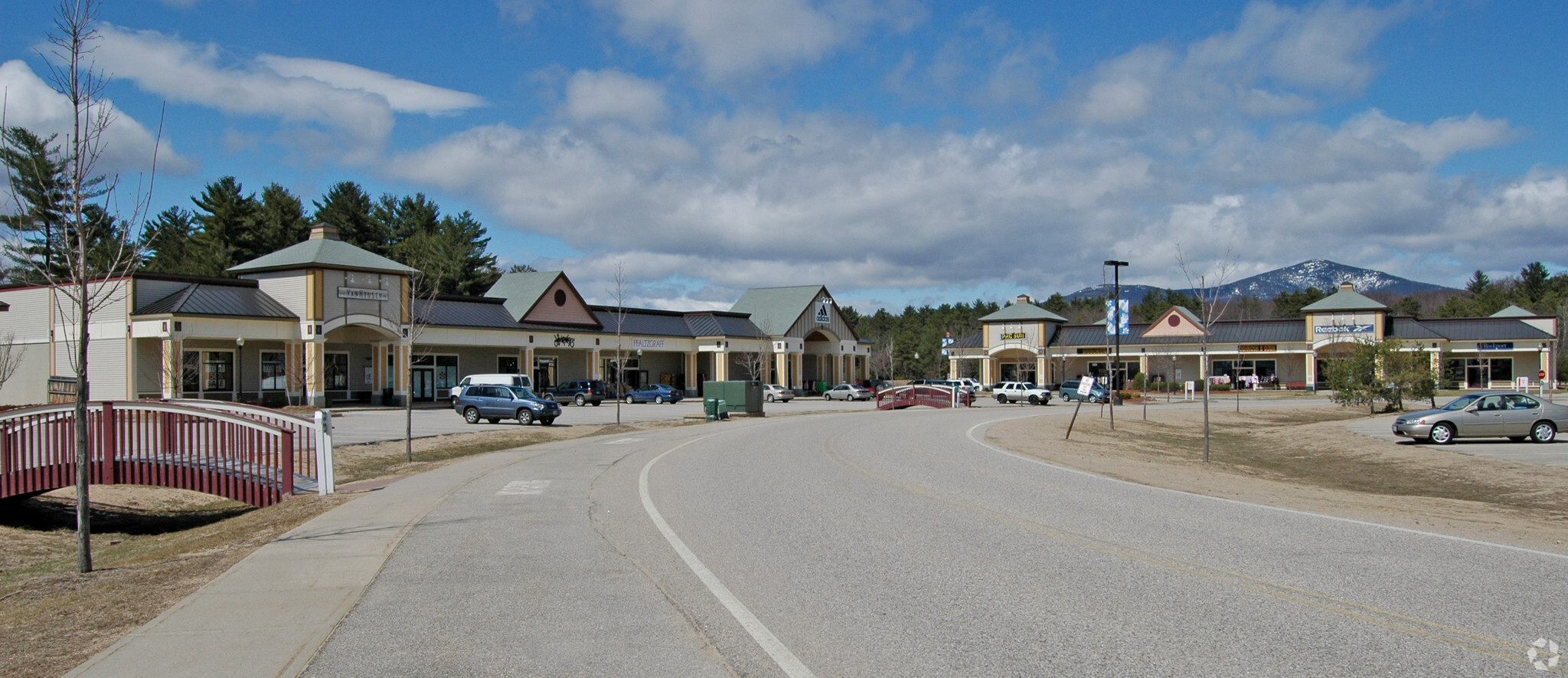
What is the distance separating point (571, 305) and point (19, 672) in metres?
63.1

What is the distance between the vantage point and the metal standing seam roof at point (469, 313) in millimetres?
58875

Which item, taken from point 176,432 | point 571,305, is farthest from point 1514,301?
point 176,432

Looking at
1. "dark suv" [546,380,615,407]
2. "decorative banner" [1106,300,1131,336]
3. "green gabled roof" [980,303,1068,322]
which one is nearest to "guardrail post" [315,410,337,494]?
"dark suv" [546,380,615,407]

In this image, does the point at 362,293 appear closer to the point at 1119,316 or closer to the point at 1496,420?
the point at 1119,316

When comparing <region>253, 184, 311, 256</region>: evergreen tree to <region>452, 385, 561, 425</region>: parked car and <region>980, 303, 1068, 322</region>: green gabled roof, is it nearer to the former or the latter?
<region>452, 385, 561, 425</region>: parked car

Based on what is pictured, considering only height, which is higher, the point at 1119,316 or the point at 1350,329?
the point at 1119,316

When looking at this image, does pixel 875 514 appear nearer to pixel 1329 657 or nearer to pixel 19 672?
pixel 1329 657

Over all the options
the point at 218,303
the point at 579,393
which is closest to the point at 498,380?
the point at 579,393

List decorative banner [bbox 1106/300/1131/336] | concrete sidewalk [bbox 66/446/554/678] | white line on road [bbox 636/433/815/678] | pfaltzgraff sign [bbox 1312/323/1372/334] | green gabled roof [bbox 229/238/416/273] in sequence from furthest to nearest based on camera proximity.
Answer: pfaltzgraff sign [bbox 1312/323/1372/334] < decorative banner [bbox 1106/300/1131/336] < green gabled roof [bbox 229/238/416/273] < concrete sidewalk [bbox 66/446/554/678] < white line on road [bbox 636/433/815/678]

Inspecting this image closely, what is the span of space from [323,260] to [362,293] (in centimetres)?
268

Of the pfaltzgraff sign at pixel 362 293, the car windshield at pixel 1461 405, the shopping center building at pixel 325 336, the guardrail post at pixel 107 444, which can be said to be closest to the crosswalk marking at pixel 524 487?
the guardrail post at pixel 107 444

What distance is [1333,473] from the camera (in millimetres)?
22000

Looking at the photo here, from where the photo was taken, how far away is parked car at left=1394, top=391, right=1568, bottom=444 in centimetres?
2622

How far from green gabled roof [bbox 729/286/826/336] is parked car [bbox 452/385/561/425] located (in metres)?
41.8
